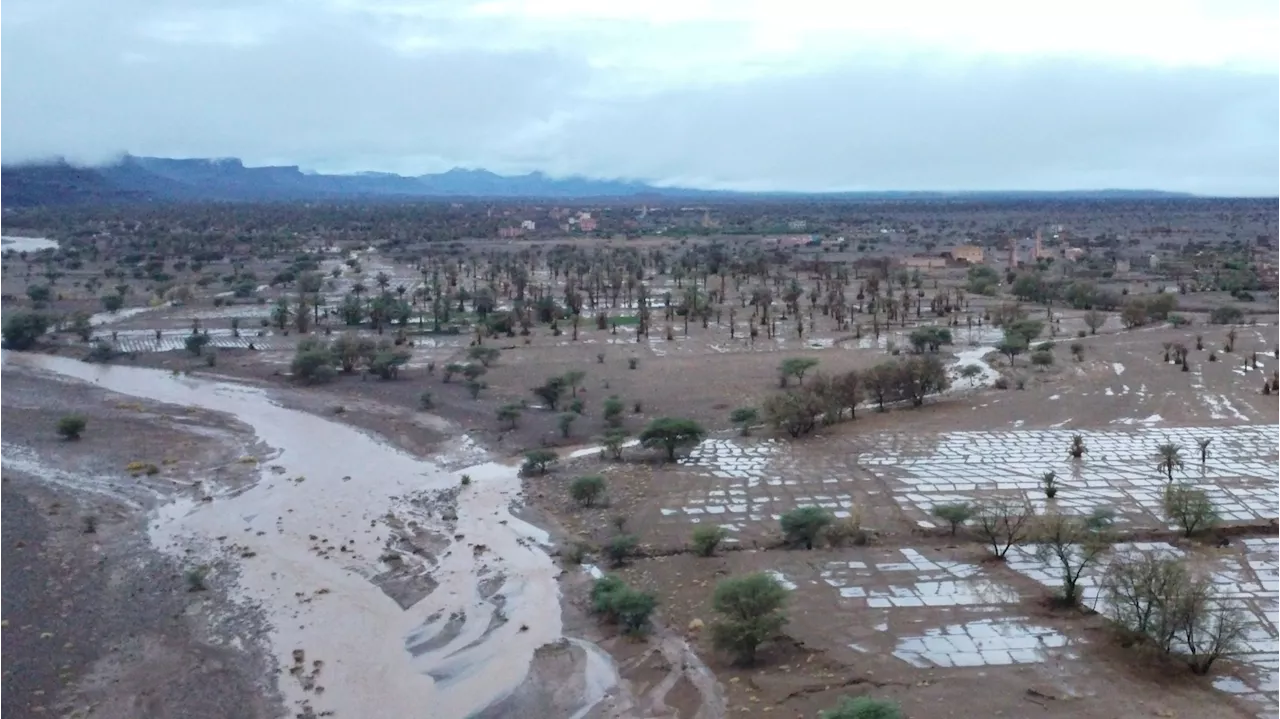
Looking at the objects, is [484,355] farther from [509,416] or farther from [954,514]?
[954,514]

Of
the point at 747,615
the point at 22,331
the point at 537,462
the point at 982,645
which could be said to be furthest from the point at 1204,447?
the point at 22,331

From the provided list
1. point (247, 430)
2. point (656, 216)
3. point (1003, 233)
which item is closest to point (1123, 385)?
point (247, 430)

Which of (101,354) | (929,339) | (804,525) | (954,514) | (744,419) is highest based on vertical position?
(929,339)

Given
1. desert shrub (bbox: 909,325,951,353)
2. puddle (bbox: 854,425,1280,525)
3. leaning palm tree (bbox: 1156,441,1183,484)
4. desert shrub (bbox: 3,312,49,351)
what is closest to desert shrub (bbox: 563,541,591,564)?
puddle (bbox: 854,425,1280,525)

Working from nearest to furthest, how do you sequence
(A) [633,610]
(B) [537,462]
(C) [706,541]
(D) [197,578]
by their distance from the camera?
(A) [633,610] → (D) [197,578] → (C) [706,541] → (B) [537,462]

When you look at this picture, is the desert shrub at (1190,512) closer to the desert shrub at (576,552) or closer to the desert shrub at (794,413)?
the desert shrub at (794,413)

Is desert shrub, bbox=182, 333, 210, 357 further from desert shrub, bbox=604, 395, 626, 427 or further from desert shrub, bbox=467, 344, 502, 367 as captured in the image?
desert shrub, bbox=604, 395, 626, 427

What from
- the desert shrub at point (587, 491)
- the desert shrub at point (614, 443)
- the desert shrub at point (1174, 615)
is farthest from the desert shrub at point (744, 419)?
the desert shrub at point (1174, 615)
